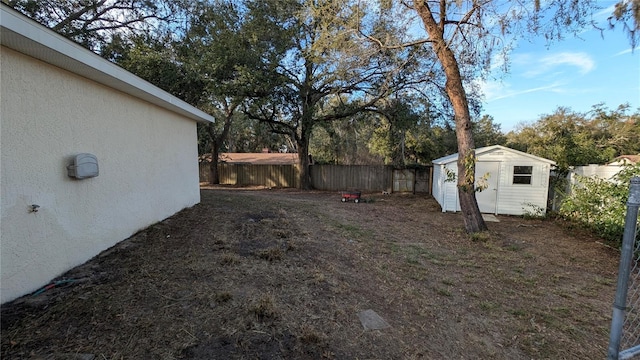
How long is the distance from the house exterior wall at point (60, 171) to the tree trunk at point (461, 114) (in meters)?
6.16

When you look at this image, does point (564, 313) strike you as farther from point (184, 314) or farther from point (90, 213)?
point (90, 213)

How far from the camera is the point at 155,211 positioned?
4.64 m

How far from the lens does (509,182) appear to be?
8672mm

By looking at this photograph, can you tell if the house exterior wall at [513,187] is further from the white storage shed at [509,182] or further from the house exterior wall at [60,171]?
the house exterior wall at [60,171]

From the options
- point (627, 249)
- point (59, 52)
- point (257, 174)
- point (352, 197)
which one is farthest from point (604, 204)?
point (257, 174)

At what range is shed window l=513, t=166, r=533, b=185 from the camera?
27.8 ft

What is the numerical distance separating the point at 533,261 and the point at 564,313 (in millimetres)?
1916

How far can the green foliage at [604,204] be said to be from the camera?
5.37 m

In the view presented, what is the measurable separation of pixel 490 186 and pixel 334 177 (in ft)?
27.7

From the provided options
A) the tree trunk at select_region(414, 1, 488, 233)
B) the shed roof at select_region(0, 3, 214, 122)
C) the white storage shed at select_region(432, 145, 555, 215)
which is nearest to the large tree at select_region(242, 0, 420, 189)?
the tree trunk at select_region(414, 1, 488, 233)

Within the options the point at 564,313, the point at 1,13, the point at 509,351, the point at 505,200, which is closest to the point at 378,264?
the point at 509,351

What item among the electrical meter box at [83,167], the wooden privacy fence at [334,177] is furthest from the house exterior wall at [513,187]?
the electrical meter box at [83,167]

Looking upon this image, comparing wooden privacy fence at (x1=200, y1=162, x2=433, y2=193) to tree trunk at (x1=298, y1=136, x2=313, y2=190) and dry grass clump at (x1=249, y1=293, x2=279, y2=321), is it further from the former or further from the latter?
dry grass clump at (x1=249, y1=293, x2=279, y2=321)

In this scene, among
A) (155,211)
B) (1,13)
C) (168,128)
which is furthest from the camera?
(168,128)
